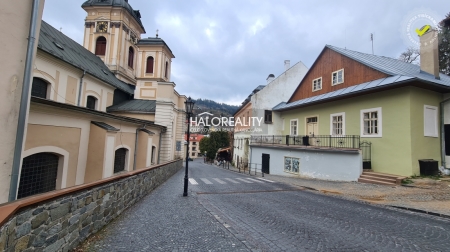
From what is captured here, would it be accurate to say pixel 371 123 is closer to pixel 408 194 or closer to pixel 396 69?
pixel 396 69

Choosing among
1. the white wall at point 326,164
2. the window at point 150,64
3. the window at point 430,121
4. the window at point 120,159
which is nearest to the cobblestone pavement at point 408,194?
the white wall at point 326,164

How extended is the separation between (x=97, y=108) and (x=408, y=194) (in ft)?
69.7

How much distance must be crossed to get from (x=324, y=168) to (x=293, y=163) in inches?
111

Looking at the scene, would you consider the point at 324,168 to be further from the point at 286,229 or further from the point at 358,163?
the point at 286,229

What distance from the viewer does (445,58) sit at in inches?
923

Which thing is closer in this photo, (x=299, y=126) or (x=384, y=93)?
(x=384, y=93)

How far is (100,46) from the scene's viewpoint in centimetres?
2894

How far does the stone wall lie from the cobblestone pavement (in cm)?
913

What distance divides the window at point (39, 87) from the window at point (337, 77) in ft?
64.7

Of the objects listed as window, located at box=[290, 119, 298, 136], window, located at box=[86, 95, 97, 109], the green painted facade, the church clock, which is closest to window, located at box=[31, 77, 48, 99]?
window, located at box=[86, 95, 97, 109]

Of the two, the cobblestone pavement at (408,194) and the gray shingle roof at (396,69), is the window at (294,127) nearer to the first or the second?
the gray shingle roof at (396,69)

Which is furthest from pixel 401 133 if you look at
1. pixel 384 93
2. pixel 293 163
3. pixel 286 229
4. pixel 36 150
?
pixel 36 150

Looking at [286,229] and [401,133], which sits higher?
[401,133]

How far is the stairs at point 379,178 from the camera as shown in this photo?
11786mm
